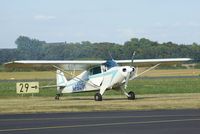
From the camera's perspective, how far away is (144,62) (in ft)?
123

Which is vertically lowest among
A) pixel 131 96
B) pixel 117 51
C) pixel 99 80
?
pixel 131 96

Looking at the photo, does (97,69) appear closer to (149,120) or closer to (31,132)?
(149,120)

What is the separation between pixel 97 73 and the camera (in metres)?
35.4

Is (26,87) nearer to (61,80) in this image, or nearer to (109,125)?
(61,80)

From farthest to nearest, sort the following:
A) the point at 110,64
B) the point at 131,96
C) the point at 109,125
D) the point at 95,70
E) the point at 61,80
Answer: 1. the point at 61,80
2. the point at 95,70
3. the point at 110,64
4. the point at 131,96
5. the point at 109,125

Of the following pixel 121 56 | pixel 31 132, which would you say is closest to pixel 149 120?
pixel 31 132

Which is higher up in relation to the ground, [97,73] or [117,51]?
[117,51]

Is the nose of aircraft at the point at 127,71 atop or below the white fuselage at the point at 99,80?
atop

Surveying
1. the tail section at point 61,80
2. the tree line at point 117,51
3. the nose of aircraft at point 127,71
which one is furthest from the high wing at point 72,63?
the tree line at point 117,51

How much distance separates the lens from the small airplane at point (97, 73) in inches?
1321

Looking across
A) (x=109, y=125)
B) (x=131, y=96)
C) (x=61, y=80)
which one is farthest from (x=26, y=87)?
(x=109, y=125)

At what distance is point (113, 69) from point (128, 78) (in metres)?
1.16

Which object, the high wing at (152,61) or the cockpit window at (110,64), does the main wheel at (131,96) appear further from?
the high wing at (152,61)

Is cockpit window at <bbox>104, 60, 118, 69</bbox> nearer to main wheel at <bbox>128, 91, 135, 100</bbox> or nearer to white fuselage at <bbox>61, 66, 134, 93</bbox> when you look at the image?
white fuselage at <bbox>61, 66, 134, 93</bbox>
